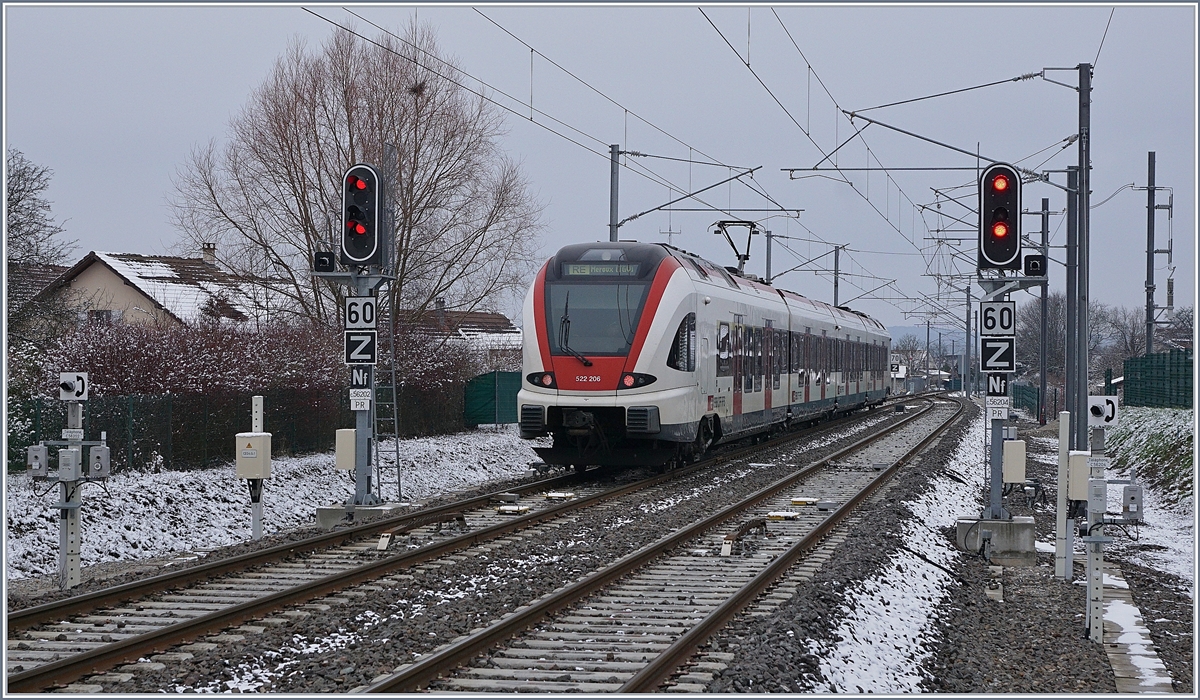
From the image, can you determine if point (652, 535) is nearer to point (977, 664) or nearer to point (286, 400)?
point (977, 664)

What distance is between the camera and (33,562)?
13.2 metres

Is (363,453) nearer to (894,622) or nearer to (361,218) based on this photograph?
(361,218)

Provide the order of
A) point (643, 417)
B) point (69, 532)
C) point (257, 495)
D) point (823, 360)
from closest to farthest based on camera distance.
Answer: point (69, 532) < point (257, 495) < point (643, 417) < point (823, 360)

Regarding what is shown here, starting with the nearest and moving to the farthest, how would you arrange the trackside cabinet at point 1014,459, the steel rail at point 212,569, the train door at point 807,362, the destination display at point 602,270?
1. the steel rail at point 212,569
2. the trackside cabinet at point 1014,459
3. the destination display at point 602,270
4. the train door at point 807,362

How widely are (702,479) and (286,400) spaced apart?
7551mm

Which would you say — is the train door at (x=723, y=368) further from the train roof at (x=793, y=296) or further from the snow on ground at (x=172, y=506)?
the snow on ground at (x=172, y=506)

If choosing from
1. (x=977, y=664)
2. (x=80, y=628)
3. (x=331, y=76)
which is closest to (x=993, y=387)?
(x=977, y=664)

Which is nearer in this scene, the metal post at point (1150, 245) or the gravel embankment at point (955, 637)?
the gravel embankment at point (955, 637)

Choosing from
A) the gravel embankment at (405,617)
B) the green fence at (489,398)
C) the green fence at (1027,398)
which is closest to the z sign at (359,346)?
the gravel embankment at (405,617)

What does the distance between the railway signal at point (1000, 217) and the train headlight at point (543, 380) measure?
23.5ft

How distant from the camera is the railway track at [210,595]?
25.1ft

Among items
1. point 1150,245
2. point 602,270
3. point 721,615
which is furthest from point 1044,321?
point 721,615

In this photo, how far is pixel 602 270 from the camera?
17969 mm

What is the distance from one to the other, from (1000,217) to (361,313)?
23.5ft
